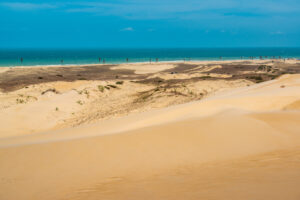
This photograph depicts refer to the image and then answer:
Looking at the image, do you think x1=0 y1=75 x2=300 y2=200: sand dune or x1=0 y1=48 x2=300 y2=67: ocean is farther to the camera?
x1=0 y1=48 x2=300 y2=67: ocean

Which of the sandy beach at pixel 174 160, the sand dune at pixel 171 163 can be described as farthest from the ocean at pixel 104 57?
the sand dune at pixel 171 163

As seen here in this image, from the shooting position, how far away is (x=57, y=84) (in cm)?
2208

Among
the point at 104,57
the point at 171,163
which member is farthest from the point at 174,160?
the point at 104,57

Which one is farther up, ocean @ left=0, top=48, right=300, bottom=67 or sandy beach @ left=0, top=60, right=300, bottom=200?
ocean @ left=0, top=48, right=300, bottom=67

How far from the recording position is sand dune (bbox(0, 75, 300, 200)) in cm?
386

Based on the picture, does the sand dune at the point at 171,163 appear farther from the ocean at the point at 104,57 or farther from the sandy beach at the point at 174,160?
the ocean at the point at 104,57

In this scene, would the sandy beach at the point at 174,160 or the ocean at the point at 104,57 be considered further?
the ocean at the point at 104,57

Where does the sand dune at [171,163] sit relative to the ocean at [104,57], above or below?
below

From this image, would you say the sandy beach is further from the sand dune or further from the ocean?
the ocean

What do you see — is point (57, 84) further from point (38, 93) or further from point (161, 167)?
point (161, 167)

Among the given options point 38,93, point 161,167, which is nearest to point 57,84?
point 38,93

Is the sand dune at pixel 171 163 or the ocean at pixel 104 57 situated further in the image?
the ocean at pixel 104 57

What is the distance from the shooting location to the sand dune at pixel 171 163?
386 centimetres

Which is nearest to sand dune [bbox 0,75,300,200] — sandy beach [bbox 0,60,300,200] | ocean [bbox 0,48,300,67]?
sandy beach [bbox 0,60,300,200]
